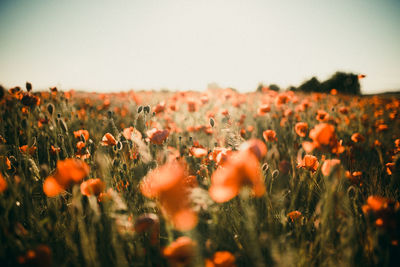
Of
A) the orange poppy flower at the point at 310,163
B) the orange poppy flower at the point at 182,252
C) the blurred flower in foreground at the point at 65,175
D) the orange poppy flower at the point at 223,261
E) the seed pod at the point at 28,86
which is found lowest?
the orange poppy flower at the point at 223,261


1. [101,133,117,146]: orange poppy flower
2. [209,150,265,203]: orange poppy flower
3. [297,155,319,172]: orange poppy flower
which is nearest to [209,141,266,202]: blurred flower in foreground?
[209,150,265,203]: orange poppy flower

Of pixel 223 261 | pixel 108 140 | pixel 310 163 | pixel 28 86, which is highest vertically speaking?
pixel 28 86

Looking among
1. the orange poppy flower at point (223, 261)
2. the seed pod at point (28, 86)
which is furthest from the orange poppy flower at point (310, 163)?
the seed pod at point (28, 86)

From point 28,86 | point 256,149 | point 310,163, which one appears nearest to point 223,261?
point 256,149

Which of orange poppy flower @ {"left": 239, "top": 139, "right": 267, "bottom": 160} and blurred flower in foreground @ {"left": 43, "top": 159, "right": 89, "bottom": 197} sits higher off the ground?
orange poppy flower @ {"left": 239, "top": 139, "right": 267, "bottom": 160}

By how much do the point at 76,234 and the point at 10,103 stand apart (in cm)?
278

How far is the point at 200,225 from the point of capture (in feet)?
3.23

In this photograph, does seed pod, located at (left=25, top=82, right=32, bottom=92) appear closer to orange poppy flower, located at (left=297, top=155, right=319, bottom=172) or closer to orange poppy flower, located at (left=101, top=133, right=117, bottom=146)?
orange poppy flower, located at (left=101, top=133, right=117, bottom=146)

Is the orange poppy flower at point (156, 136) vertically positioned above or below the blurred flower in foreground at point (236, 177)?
above

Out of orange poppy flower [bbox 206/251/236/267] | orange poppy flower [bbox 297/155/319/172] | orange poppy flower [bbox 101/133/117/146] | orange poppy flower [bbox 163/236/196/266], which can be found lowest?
orange poppy flower [bbox 206/251/236/267]

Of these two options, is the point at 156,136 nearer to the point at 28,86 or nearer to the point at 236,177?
the point at 236,177

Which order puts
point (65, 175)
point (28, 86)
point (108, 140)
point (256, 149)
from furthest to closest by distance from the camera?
point (28, 86)
point (108, 140)
point (65, 175)
point (256, 149)

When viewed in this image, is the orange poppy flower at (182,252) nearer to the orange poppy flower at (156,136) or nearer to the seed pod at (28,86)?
the orange poppy flower at (156,136)

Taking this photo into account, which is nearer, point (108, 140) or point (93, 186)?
point (93, 186)
